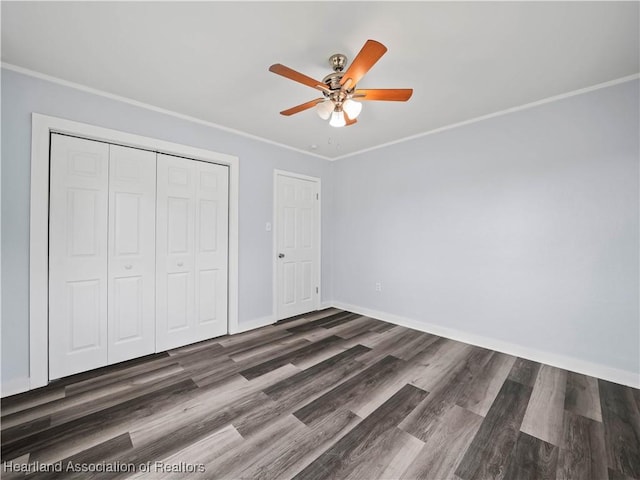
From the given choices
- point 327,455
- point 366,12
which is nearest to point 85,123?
point 366,12

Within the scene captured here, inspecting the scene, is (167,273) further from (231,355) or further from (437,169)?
(437,169)

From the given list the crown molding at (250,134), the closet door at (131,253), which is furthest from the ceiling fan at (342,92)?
the closet door at (131,253)

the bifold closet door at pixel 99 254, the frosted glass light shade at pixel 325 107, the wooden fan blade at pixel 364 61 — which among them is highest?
the wooden fan blade at pixel 364 61

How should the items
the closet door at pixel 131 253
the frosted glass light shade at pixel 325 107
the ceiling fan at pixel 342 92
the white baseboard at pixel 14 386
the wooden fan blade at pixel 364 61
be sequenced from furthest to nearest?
1. the closet door at pixel 131 253
2. the white baseboard at pixel 14 386
3. the frosted glass light shade at pixel 325 107
4. the ceiling fan at pixel 342 92
5. the wooden fan blade at pixel 364 61

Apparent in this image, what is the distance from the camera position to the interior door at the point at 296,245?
385 cm

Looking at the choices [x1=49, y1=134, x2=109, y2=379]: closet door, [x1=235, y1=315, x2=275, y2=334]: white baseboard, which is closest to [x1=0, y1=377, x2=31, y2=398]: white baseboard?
[x1=49, y1=134, x2=109, y2=379]: closet door

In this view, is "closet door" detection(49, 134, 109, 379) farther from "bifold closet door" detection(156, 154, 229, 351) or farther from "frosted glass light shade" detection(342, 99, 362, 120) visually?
"frosted glass light shade" detection(342, 99, 362, 120)

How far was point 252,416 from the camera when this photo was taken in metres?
1.84

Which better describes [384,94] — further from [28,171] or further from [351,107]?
[28,171]

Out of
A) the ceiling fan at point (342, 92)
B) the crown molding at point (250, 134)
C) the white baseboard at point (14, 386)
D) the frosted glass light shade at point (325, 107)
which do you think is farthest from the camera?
the crown molding at point (250, 134)

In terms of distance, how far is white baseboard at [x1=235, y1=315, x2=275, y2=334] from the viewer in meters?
3.42

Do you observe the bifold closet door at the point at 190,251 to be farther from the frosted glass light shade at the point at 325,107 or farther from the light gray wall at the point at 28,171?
the frosted glass light shade at the point at 325,107

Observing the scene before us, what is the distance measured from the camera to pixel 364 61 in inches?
61.9

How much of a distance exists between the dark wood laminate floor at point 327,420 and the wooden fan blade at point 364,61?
7.39 ft
